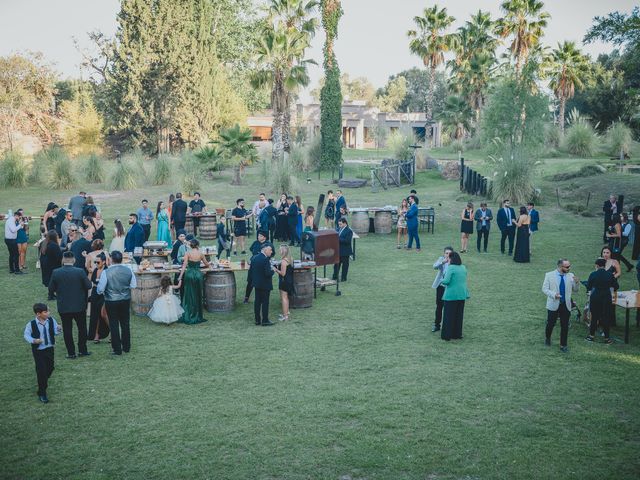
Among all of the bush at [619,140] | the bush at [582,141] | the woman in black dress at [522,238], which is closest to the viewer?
the woman in black dress at [522,238]

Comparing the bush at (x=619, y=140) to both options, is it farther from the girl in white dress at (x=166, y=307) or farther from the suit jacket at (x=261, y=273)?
the girl in white dress at (x=166, y=307)

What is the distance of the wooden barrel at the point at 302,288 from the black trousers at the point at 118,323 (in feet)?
12.1

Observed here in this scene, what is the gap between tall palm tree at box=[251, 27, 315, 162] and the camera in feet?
115

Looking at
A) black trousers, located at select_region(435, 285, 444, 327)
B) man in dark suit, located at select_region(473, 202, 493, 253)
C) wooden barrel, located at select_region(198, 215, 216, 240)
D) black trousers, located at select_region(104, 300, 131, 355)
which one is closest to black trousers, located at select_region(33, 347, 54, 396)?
black trousers, located at select_region(104, 300, 131, 355)

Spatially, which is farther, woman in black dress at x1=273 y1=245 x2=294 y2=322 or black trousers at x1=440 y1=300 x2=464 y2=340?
woman in black dress at x1=273 y1=245 x2=294 y2=322

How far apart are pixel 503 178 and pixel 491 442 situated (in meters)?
20.2

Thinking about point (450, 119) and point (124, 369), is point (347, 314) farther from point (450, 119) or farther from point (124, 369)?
point (450, 119)

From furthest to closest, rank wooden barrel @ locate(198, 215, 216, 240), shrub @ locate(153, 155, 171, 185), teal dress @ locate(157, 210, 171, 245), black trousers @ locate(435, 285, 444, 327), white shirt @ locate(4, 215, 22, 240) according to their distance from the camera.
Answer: shrub @ locate(153, 155, 171, 185) → wooden barrel @ locate(198, 215, 216, 240) → teal dress @ locate(157, 210, 171, 245) → white shirt @ locate(4, 215, 22, 240) → black trousers @ locate(435, 285, 444, 327)

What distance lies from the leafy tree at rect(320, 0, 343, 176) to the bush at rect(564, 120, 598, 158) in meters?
15.5

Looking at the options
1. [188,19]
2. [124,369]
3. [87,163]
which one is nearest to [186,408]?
[124,369]

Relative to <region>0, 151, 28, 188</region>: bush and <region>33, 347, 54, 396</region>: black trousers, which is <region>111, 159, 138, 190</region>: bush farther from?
<region>33, 347, 54, 396</region>: black trousers

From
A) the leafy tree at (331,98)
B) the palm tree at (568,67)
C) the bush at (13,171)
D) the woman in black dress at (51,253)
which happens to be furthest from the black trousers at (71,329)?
the palm tree at (568,67)

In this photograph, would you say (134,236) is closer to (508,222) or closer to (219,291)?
(219,291)

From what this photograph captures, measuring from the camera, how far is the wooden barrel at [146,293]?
469 inches
